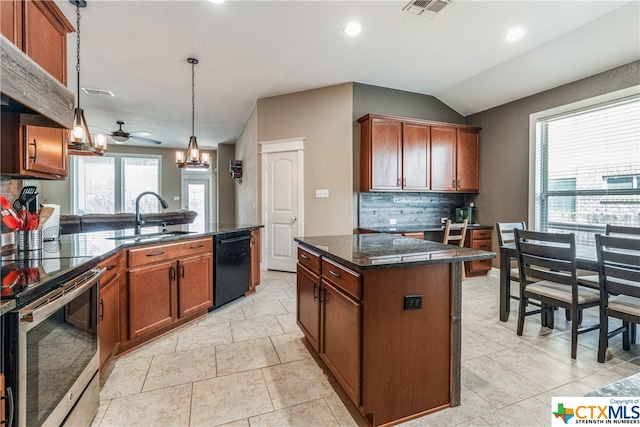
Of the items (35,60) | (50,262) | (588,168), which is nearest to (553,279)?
(588,168)

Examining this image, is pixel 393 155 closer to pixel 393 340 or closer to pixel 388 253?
pixel 388 253

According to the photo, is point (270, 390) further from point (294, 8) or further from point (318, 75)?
A: point (318, 75)

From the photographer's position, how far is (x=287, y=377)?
2035mm

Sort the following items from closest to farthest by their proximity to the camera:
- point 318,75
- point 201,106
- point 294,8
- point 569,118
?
point 294,8 < point 569,118 < point 318,75 < point 201,106

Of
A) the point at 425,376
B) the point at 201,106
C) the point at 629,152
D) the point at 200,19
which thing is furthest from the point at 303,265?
the point at 201,106

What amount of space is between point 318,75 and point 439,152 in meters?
2.22

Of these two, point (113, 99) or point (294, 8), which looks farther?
point (113, 99)

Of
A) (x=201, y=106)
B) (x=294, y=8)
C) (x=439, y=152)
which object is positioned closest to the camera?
(x=294, y=8)

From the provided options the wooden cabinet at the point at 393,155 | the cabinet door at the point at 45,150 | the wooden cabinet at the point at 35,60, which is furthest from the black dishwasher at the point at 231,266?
the wooden cabinet at the point at 393,155

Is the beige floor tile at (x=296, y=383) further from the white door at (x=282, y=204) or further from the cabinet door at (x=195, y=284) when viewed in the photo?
the white door at (x=282, y=204)

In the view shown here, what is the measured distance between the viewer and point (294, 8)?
279 centimetres

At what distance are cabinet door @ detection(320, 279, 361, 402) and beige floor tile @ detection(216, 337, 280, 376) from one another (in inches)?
19.6

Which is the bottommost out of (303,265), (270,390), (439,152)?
(270,390)

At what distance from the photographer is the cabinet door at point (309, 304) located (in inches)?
83.6
